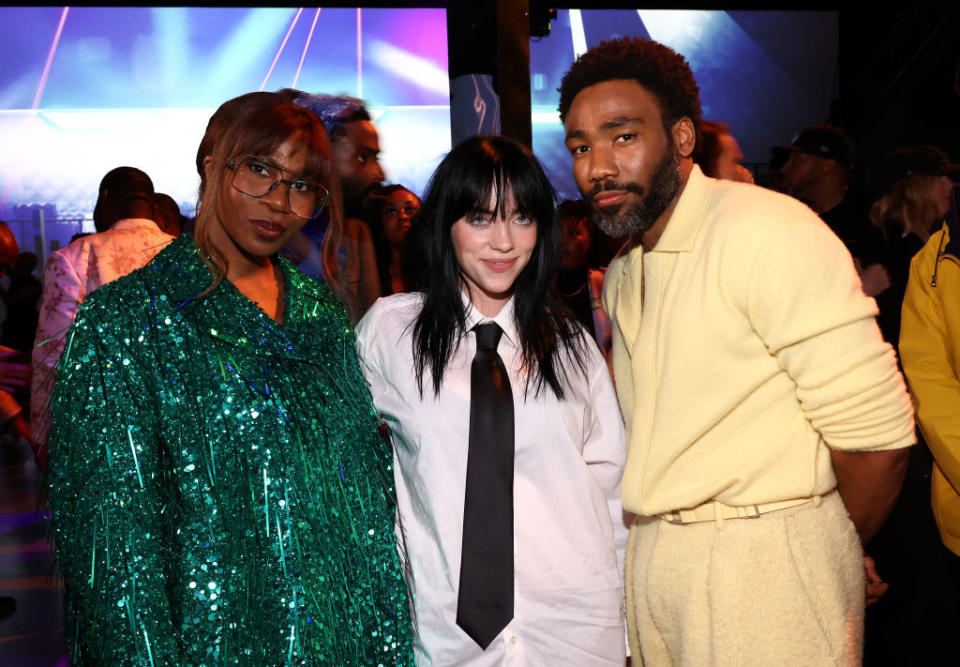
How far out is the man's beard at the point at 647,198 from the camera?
170 cm

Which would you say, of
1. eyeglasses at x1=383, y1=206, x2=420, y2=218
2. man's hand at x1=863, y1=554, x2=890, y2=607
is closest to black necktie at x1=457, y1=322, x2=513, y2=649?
man's hand at x1=863, y1=554, x2=890, y2=607

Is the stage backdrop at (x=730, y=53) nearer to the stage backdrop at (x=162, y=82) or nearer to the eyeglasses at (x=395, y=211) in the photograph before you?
the stage backdrop at (x=162, y=82)

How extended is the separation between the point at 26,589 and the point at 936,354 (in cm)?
409

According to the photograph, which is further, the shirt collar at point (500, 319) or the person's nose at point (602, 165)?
the shirt collar at point (500, 319)

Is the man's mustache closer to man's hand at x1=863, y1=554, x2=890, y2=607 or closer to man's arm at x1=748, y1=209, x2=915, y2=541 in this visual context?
man's arm at x1=748, y1=209, x2=915, y2=541

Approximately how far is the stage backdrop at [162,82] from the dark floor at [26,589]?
2571 mm

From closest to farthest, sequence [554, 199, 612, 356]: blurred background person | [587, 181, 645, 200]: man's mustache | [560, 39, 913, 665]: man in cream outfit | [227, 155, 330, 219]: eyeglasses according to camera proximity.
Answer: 1. [560, 39, 913, 665]: man in cream outfit
2. [227, 155, 330, 219]: eyeglasses
3. [587, 181, 645, 200]: man's mustache
4. [554, 199, 612, 356]: blurred background person

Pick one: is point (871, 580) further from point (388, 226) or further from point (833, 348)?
point (388, 226)

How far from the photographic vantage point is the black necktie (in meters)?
1.67

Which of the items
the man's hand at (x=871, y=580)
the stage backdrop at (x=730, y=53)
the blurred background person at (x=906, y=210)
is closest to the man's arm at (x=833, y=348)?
the man's hand at (x=871, y=580)

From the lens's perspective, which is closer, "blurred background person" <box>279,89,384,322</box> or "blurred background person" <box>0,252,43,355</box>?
"blurred background person" <box>279,89,384,322</box>

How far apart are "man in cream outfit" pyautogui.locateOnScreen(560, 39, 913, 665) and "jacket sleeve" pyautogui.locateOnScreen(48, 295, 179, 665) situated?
918 mm

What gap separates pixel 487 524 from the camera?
1.69 metres

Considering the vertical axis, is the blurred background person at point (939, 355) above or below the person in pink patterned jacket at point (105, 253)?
below
